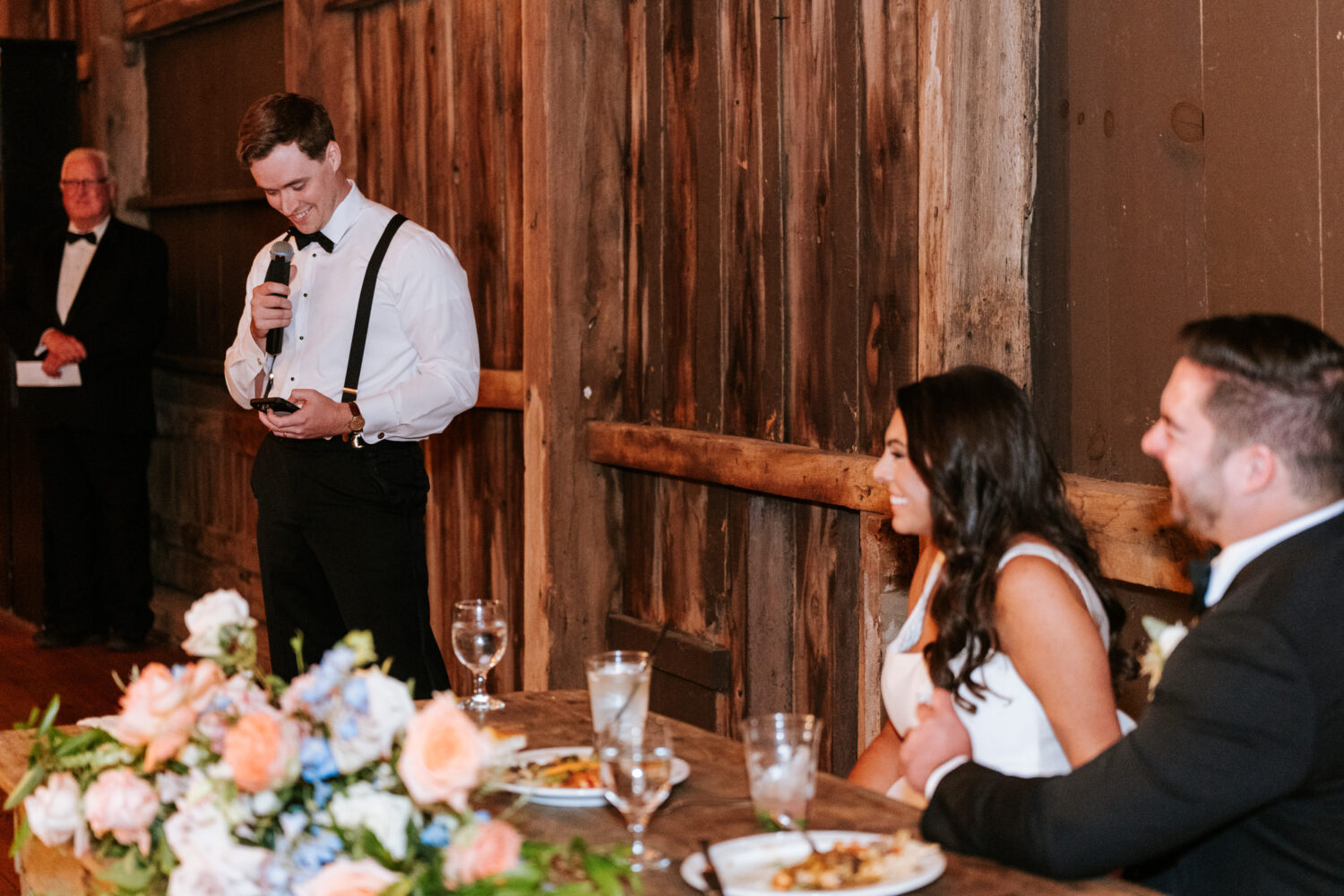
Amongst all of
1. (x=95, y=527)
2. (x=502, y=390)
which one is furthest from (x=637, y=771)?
(x=95, y=527)

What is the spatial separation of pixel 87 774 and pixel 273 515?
Answer: 6.00 feet

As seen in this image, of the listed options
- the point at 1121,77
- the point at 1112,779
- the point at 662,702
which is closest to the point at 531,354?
the point at 662,702

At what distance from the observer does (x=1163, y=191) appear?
239cm

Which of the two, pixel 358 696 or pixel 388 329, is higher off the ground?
pixel 388 329

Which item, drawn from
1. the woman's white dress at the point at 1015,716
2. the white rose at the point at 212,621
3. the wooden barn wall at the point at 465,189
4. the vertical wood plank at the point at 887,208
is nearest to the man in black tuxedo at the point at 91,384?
the wooden barn wall at the point at 465,189

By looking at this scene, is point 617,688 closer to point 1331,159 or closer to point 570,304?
point 1331,159

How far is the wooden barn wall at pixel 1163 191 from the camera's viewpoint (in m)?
2.17

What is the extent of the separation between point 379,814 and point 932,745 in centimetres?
84

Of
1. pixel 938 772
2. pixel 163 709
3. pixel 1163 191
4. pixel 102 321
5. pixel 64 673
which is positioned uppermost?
pixel 1163 191

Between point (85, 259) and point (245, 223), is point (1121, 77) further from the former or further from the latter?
point (85, 259)

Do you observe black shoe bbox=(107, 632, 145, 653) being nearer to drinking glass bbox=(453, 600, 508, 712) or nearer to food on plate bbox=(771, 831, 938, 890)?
drinking glass bbox=(453, 600, 508, 712)

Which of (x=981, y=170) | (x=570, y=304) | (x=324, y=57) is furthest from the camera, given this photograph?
(x=324, y=57)

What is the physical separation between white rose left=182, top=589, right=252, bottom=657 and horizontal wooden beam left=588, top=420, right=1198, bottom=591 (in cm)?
145

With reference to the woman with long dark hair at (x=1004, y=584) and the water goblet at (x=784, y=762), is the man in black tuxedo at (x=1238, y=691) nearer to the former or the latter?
the water goblet at (x=784, y=762)
